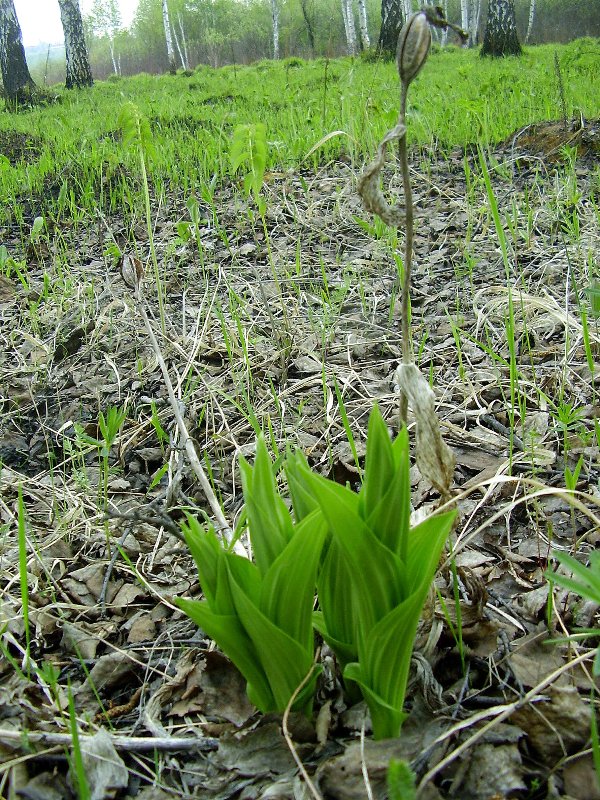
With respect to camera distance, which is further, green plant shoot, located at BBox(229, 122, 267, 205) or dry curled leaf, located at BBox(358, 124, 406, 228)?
green plant shoot, located at BBox(229, 122, 267, 205)

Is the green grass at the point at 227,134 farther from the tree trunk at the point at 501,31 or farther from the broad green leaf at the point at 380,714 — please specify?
the tree trunk at the point at 501,31

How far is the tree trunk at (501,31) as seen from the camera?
12.7 meters

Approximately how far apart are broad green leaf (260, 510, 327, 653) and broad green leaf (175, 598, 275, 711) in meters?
0.06

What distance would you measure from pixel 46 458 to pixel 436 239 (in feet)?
7.10

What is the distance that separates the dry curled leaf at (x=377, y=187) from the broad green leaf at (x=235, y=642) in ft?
1.84

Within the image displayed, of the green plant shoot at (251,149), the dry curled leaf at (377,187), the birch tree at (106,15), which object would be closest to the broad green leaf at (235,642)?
the dry curled leaf at (377,187)

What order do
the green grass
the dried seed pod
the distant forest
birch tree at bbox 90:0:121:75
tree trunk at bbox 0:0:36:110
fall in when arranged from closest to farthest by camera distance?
the dried seed pod < the green grass < tree trunk at bbox 0:0:36:110 < the distant forest < birch tree at bbox 90:0:121:75

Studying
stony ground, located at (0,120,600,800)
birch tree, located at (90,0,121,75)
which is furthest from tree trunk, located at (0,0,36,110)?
birch tree, located at (90,0,121,75)

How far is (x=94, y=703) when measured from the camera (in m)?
1.13

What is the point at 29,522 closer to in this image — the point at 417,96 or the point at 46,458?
the point at 46,458

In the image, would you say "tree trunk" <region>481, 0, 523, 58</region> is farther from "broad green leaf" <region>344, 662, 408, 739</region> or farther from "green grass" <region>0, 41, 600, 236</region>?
"broad green leaf" <region>344, 662, 408, 739</region>

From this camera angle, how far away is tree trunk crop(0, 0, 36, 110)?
11690 mm

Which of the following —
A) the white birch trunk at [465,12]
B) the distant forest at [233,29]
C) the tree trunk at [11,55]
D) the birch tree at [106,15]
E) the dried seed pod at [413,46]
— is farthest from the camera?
the birch tree at [106,15]

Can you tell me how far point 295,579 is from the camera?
812mm
